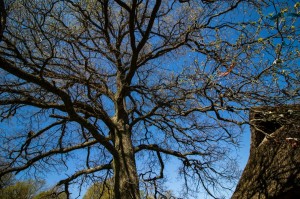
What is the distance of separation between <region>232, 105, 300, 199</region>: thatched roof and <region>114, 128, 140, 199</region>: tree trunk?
2049mm

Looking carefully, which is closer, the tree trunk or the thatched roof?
the thatched roof

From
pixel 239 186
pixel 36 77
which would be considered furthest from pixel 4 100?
pixel 239 186

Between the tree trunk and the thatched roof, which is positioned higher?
the tree trunk

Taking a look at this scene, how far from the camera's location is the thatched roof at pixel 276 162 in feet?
14.0

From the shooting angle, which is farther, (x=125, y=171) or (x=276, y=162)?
(x=125, y=171)

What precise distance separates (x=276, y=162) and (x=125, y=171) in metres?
3.00

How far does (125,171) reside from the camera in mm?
5926

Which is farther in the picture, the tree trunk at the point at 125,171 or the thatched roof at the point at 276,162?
the tree trunk at the point at 125,171

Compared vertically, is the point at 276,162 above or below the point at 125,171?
below

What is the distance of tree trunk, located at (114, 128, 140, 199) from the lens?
18.5ft

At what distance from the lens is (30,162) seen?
6820 mm

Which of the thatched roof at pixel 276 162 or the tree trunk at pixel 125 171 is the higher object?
the tree trunk at pixel 125 171

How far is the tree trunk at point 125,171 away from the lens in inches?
222

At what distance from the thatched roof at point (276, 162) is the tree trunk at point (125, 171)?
2.05 meters
